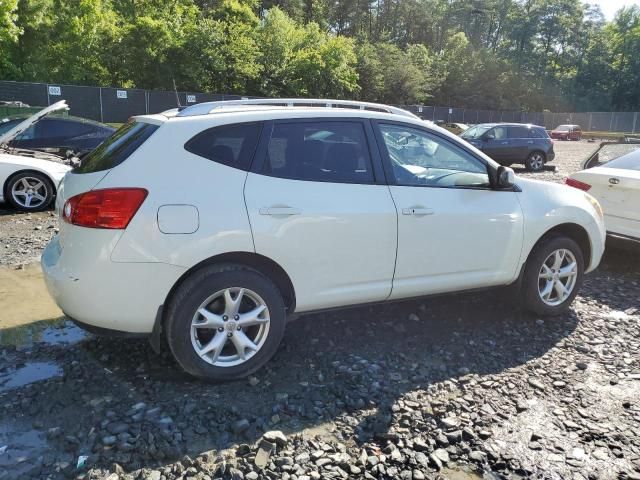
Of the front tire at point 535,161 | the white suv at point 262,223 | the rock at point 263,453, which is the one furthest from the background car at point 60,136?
the front tire at point 535,161

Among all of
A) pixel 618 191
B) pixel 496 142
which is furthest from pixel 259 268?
pixel 496 142

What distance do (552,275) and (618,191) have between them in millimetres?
2527

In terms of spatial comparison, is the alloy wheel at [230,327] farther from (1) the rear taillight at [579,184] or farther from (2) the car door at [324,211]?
(1) the rear taillight at [579,184]

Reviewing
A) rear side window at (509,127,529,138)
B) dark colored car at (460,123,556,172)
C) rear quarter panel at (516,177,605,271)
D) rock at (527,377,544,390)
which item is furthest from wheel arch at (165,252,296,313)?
rear side window at (509,127,529,138)

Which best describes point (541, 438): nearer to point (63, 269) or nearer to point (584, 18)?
point (63, 269)

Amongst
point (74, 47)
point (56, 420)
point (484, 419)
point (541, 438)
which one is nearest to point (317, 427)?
point (484, 419)

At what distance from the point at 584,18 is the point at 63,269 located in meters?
99.0

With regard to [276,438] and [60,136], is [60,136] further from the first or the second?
[276,438]

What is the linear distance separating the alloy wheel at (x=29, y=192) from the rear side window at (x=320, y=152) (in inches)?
255

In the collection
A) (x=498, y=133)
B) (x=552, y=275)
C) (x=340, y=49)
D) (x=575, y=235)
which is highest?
(x=340, y=49)

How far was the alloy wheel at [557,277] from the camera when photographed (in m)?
4.68

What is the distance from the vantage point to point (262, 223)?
3.40m

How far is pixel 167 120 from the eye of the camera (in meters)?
3.43

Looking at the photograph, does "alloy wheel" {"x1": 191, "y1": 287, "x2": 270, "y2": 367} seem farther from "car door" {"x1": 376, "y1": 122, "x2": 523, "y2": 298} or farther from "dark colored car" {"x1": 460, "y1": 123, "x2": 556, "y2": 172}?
"dark colored car" {"x1": 460, "y1": 123, "x2": 556, "y2": 172}
